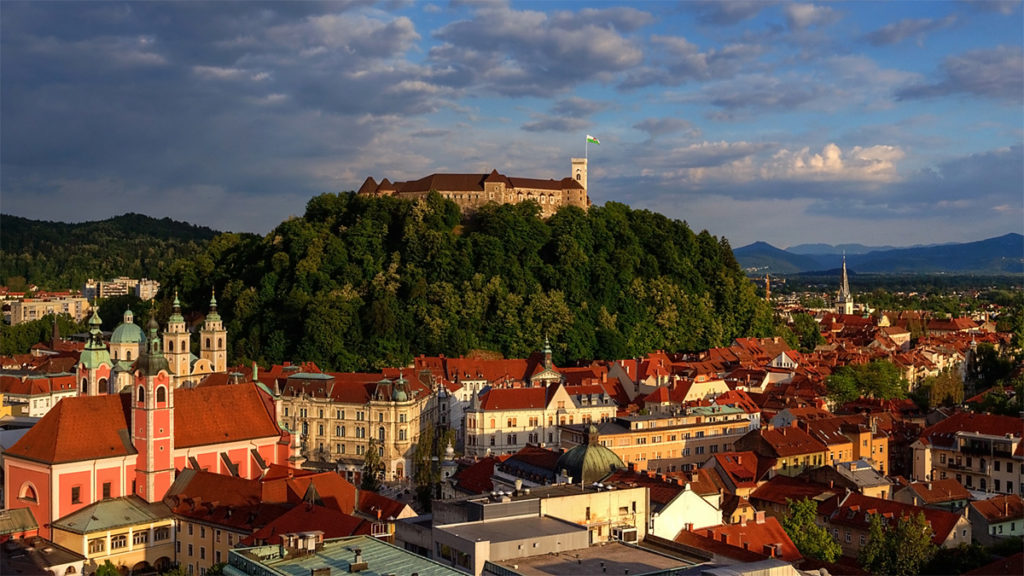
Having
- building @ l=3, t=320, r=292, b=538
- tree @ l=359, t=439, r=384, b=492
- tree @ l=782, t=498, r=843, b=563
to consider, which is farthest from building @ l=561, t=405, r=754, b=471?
building @ l=3, t=320, r=292, b=538

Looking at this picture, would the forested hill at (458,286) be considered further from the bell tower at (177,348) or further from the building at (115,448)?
the building at (115,448)

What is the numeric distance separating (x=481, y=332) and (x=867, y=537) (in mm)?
55816

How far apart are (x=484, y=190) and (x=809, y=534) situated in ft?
238

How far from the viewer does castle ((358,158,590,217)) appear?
108875 millimetres

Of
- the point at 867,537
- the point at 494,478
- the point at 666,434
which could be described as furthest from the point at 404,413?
the point at 867,537

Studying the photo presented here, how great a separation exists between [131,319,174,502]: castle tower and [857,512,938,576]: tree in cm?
2767

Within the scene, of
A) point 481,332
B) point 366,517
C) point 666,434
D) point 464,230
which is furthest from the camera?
point 464,230

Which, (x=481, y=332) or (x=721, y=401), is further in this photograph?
(x=481, y=332)

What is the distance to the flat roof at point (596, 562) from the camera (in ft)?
88.8

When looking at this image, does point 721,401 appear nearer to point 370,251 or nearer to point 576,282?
point 576,282

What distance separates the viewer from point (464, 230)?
104688 mm

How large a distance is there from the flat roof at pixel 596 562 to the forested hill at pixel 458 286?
203ft

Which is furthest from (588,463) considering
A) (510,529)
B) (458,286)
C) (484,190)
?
(484,190)

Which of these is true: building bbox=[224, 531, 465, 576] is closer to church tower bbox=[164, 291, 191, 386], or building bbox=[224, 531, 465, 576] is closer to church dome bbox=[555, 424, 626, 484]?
church dome bbox=[555, 424, 626, 484]
